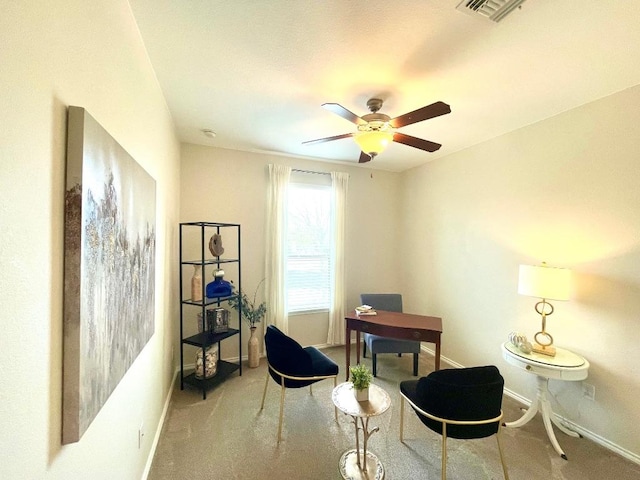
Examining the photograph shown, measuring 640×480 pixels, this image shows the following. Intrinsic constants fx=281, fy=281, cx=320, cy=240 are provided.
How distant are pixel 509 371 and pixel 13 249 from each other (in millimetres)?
3802

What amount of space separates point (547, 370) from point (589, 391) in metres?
0.52

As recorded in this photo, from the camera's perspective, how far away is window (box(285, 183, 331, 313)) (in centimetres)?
391

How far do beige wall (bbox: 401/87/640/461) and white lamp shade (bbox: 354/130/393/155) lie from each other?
1664 mm

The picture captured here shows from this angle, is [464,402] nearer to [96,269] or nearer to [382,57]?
[96,269]

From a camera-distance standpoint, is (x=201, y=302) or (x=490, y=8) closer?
(x=490, y=8)

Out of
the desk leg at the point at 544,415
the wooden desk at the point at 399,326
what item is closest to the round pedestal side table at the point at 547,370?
the desk leg at the point at 544,415

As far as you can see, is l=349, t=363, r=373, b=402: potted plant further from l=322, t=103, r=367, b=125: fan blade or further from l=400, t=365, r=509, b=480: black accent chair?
l=322, t=103, r=367, b=125: fan blade

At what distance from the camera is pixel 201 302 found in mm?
2910

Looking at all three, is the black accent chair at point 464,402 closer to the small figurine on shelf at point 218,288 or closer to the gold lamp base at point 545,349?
the gold lamp base at point 545,349

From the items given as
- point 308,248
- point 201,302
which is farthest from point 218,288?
point 308,248

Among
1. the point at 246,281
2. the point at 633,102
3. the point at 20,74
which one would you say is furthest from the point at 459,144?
the point at 20,74

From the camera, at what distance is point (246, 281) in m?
3.67

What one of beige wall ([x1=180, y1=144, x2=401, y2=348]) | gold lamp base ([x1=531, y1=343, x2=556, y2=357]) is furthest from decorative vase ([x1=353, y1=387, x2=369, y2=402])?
beige wall ([x1=180, y1=144, x2=401, y2=348])

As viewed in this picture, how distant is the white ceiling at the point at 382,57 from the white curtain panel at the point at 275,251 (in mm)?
1062
